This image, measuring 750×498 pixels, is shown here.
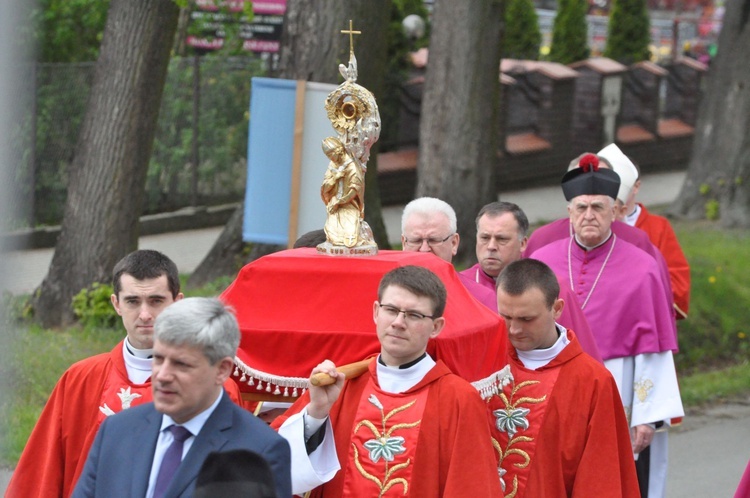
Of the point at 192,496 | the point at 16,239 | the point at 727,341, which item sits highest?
the point at 16,239

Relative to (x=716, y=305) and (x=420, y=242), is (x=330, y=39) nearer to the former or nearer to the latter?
(x=716, y=305)

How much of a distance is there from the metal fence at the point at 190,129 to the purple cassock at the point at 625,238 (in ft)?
29.8

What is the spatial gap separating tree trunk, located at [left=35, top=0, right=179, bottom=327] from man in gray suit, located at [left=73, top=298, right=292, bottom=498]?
6.90m

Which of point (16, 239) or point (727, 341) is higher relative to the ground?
point (16, 239)

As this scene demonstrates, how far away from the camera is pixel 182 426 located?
379cm

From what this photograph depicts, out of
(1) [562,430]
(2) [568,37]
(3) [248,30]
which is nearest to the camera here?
(1) [562,430]

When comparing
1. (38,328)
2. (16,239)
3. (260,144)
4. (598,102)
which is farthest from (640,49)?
(16,239)

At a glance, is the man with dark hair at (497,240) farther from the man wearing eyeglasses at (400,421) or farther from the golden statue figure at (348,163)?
the man wearing eyeglasses at (400,421)

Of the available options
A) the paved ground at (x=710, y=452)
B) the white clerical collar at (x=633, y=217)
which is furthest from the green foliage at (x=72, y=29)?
the white clerical collar at (x=633, y=217)

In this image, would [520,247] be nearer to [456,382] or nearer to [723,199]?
[456,382]

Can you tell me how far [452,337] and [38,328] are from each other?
21.7 feet

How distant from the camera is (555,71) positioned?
68.6 feet

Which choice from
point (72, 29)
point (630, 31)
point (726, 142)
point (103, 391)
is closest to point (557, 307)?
point (103, 391)

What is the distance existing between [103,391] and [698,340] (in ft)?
26.2
